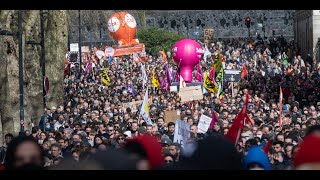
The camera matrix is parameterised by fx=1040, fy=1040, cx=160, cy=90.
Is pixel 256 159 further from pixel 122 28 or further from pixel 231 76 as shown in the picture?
pixel 122 28

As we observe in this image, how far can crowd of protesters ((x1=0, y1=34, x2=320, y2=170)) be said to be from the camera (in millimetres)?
4426

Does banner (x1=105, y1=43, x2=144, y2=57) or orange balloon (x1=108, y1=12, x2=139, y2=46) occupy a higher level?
orange balloon (x1=108, y1=12, x2=139, y2=46)

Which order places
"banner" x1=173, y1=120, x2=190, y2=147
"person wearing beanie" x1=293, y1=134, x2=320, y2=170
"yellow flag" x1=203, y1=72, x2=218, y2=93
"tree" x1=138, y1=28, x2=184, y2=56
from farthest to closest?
"tree" x1=138, y1=28, x2=184, y2=56, "yellow flag" x1=203, y1=72, x2=218, y2=93, "banner" x1=173, y1=120, x2=190, y2=147, "person wearing beanie" x1=293, y1=134, x2=320, y2=170

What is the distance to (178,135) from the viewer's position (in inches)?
570

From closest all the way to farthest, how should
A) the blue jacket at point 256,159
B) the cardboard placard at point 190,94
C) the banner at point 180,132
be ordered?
the blue jacket at point 256,159 < the banner at point 180,132 < the cardboard placard at point 190,94

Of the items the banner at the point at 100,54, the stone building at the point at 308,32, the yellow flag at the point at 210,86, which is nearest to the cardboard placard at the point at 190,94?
the yellow flag at the point at 210,86

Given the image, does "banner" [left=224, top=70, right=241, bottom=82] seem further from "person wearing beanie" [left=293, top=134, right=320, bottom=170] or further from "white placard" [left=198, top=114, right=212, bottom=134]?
"person wearing beanie" [left=293, top=134, right=320, bottom=170]

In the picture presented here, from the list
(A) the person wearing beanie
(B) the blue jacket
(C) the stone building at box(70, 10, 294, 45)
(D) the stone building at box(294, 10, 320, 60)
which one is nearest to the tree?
(C) the stone building at box(70, 10, 294, 45)

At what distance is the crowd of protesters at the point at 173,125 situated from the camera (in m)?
4.43

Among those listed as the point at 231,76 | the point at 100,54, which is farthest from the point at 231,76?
the point at 100,54

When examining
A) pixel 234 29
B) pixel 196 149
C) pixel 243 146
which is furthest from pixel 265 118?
A: pixel 234 29

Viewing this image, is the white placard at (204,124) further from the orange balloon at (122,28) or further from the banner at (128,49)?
the orange balloon at (122,28)
